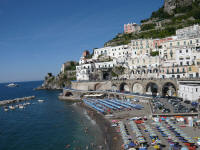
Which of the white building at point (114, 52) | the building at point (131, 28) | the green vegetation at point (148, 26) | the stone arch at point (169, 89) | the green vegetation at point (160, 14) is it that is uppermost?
the green vegetation at point (160, 14)

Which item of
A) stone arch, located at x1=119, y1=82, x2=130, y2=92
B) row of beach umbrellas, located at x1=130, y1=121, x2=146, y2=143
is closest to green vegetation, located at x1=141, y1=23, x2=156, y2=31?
stone arch, located at x1=119, y1=82, x2=130, y2=92

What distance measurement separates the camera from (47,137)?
3469 cm

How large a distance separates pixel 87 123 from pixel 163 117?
18.1 metres

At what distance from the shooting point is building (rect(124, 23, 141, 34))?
113 metres

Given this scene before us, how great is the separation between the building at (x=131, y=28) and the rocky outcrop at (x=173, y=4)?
22003mm

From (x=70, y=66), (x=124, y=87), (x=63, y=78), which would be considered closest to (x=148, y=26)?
(x=124, y=87)

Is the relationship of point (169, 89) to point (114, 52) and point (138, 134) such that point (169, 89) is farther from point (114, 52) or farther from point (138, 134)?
point (114, 52)

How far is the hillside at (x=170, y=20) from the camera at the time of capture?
8719 centimetres

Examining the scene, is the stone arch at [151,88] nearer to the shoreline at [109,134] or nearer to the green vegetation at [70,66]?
the shoreline at [109,134]

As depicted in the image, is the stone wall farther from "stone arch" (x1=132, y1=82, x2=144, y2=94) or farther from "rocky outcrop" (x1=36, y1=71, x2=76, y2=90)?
A: "rocky outcrop" (x1=36, y1=71, x2=76, y2=90)

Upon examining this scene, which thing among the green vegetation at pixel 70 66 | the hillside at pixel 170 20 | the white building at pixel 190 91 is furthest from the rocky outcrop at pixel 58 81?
the white building at pixel 190 91

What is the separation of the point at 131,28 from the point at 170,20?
27256 millimetres

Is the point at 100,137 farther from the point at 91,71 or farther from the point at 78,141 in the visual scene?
the point at 91,71

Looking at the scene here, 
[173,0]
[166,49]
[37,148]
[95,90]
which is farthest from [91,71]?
[173,0]
